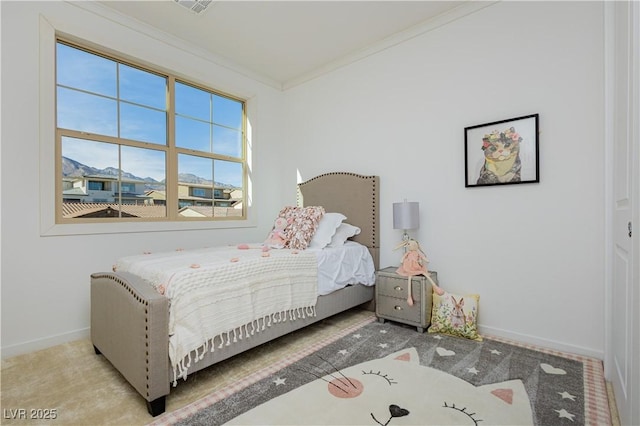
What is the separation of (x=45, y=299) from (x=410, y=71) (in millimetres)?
3745

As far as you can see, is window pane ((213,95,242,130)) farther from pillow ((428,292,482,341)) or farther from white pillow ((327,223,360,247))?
pillow ((428,292,482,341))

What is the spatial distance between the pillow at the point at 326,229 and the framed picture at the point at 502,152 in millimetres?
1252

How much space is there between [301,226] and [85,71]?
7.77ft

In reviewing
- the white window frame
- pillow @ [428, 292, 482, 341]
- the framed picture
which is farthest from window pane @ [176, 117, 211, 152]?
pillow @ [428, 292, 482, 341]

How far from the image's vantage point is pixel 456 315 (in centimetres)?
246

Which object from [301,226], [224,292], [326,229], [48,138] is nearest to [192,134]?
[48,138]

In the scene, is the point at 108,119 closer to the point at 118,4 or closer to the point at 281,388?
the point at 118,4

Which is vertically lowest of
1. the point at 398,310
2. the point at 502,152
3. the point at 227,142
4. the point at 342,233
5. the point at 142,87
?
the point at 398,310

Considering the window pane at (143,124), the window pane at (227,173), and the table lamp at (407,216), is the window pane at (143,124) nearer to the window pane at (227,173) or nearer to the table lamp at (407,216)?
the window pane at (227,173)

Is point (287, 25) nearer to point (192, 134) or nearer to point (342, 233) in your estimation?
point (192, 134)

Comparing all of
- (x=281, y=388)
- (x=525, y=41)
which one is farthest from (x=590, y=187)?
(x=281, y=388)

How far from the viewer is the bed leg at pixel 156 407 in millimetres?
1508

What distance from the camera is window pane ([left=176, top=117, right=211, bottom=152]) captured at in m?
3.34

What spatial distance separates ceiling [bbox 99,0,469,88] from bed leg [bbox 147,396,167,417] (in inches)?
116
